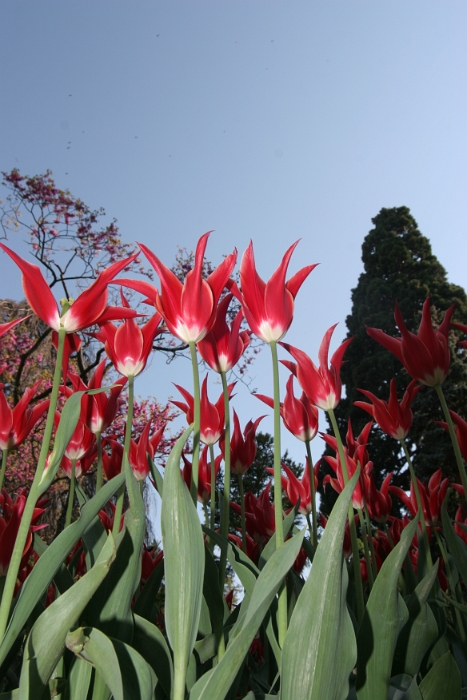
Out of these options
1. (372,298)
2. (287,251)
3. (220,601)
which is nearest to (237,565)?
(220,601)

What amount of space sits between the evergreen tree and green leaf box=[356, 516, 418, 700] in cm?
1064

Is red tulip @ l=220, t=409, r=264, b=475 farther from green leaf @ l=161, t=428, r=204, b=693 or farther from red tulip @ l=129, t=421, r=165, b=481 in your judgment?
green leaf @ l=161, t=428, r=204, b=693

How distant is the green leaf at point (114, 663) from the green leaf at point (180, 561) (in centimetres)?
5

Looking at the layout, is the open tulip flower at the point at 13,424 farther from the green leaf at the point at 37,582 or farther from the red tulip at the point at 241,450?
the green leaf at the point at 37,582

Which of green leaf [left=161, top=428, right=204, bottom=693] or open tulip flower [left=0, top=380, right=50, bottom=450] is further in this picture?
open tulip flower [left=0, top=380, right=50, bottom=450]

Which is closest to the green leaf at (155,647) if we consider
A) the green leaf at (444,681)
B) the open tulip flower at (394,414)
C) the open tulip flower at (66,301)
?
the green leaf at (444,681)

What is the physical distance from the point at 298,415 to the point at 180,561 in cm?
85

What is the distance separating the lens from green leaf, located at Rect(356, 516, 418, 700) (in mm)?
823

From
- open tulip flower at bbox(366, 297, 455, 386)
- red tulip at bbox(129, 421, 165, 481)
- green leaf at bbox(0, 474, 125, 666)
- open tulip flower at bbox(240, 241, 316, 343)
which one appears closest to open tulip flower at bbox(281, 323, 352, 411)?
open tulip flower at bbox(366, 297, 455, 386)

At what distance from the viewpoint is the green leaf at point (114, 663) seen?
61 cm

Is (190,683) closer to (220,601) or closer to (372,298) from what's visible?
(220,601)

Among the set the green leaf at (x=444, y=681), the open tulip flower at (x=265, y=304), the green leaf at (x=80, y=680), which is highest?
the open tulip flower at (x=265, y=304)

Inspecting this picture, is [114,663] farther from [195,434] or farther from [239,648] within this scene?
[195,434]

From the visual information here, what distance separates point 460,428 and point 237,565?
0.94 metres
